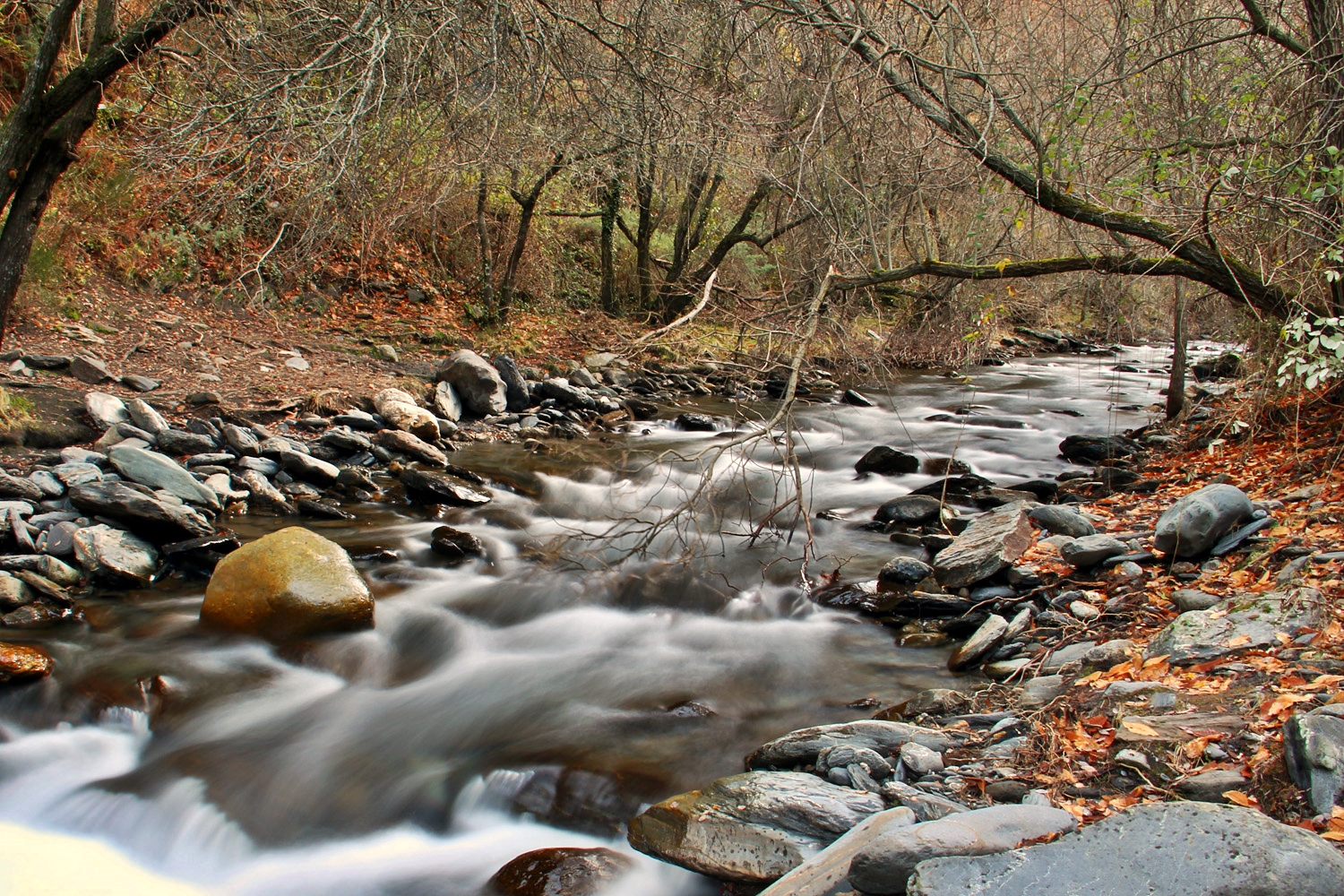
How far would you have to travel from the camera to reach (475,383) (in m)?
11.2

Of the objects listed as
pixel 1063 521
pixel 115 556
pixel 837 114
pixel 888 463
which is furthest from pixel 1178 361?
pixel 115 556

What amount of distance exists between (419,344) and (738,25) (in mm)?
7454

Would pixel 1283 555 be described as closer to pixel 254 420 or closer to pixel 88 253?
pixel 254 420

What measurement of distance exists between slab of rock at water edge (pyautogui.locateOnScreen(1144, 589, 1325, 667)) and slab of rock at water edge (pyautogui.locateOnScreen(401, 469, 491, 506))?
5671 mm

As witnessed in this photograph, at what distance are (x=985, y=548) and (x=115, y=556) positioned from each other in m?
5.81

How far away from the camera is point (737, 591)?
21.4ft

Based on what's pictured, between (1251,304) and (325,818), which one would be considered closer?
(325,818)

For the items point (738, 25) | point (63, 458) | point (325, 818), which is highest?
point (738, 25)

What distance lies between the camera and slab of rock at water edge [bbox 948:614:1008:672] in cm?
490

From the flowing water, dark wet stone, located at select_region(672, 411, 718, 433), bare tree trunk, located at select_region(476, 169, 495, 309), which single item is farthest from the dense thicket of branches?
bare tree trunk, located at select_region(476, 169, 495, 309)

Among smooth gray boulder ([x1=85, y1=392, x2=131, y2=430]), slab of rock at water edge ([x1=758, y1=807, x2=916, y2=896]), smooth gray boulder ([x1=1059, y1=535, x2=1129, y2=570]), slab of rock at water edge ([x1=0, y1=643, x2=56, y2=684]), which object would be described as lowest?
slab of rock at water edge ([x1=758, y1=807, x2=916, y2=896])

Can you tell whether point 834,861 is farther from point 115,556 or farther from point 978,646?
point 115,556

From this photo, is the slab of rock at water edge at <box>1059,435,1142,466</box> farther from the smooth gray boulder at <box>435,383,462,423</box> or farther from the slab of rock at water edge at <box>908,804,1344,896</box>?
the slab of rock at water edge at <box>908,804,1344,896</box>

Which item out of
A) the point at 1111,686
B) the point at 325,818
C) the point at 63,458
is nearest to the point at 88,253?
the point at 63,458
